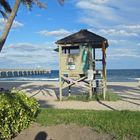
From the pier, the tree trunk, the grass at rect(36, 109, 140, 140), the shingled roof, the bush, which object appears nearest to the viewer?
the bush

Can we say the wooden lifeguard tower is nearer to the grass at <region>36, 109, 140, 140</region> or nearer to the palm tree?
the palm tree

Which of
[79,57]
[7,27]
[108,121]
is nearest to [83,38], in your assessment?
[79,57]

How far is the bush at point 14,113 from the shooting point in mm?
8836

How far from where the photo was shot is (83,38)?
19875 millimetres

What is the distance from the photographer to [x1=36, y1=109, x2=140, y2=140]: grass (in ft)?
30.2

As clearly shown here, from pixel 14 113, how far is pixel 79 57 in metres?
11.1

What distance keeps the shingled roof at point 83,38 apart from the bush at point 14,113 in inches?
378

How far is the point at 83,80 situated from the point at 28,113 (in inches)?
432

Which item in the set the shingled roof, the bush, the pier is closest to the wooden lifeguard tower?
the shingled roof

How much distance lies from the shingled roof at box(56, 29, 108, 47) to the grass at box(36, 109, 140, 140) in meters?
7.67

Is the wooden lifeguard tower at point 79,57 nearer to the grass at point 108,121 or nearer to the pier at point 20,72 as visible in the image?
the grass at point 108,121

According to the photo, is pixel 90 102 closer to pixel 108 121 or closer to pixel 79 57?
pixel 79 57

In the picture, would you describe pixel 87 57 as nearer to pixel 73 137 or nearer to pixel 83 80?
pixel 83 80

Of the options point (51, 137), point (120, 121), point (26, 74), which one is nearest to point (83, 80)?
point (120, 121)
